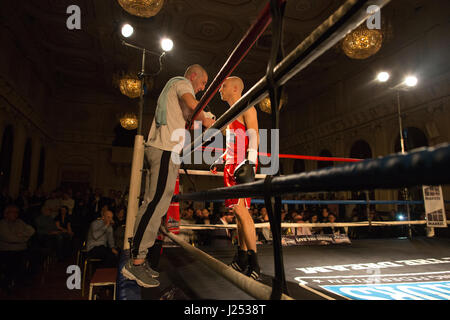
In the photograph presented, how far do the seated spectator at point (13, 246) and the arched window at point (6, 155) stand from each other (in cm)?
383

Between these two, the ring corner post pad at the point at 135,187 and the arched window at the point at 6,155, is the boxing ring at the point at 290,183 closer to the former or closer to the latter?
the ring corner post pad at the point at 135,187

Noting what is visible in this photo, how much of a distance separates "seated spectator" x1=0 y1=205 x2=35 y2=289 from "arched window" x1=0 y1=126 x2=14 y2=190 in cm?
383

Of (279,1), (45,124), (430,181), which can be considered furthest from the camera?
(45,124)

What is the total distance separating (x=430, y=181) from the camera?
1.08ft

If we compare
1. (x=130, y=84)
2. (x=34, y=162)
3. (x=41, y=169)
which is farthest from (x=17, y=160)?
(x=130, y=84)

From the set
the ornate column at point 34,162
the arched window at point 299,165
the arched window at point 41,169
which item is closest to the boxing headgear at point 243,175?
the ornate column at point 34,162

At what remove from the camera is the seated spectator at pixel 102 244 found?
4.16m

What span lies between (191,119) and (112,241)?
3.66 m

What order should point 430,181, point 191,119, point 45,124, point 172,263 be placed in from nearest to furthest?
point 430,181
point 191,119
point 172,263
point 45,124

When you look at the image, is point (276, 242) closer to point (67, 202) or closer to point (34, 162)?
point (67, 202)

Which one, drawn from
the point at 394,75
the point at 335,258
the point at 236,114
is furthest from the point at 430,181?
the point at 394,75

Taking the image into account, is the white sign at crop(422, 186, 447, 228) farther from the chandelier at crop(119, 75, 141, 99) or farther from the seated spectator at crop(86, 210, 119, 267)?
the chandelier at crop(119, 75, 141, 99)

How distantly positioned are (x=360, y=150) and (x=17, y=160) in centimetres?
1012

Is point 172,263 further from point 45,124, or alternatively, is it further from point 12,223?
point 45,124
